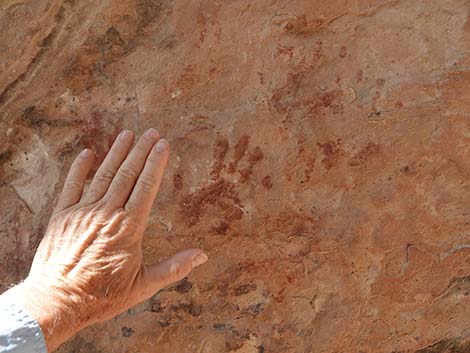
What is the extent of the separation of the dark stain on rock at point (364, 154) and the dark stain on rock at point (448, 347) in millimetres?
592

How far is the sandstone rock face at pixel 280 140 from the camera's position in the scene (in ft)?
6.73

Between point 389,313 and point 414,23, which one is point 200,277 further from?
point 414,23

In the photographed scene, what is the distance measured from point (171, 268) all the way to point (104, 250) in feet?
0.61

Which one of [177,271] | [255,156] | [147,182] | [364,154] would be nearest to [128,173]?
[147,182]

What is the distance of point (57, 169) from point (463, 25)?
1.22 metres

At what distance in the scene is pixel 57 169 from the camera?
2131 millimetres

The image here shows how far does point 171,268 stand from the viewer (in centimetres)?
188

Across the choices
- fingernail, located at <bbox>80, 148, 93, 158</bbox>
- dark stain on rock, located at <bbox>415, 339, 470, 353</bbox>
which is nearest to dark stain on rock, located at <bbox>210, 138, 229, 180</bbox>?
fingernail, located at <bbox>80, 148, 93, 158</bbox>

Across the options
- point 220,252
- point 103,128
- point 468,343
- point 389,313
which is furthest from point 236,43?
point 468,343

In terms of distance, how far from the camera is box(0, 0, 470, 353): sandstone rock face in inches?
80.7

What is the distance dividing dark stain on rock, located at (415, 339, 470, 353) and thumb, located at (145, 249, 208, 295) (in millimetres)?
751

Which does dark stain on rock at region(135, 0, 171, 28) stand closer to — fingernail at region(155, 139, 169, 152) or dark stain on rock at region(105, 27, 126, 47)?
dark stain on rock at region(105, 27, 126, 47)

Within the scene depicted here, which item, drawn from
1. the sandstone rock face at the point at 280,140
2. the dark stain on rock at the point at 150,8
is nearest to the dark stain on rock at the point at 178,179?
the sandstone rock face at the point at 280,140

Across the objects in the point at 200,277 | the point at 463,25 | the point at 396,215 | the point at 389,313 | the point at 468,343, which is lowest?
the point at 468,343
